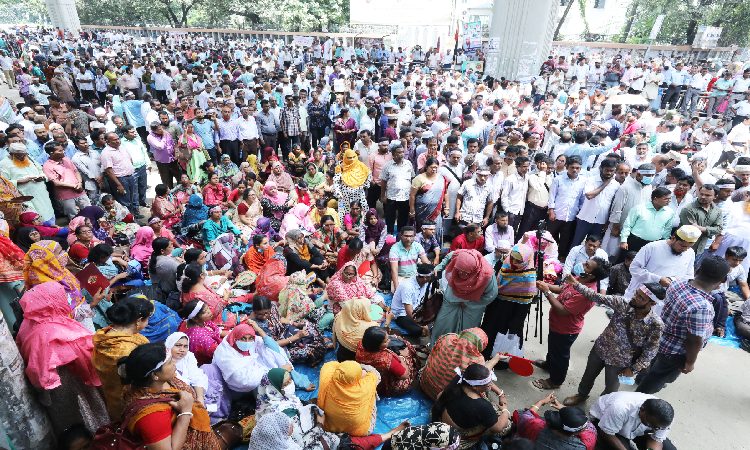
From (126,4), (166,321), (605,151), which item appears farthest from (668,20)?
(126,4)

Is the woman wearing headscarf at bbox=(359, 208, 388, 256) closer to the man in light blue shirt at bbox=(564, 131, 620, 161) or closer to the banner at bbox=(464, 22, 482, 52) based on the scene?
the man in light blue shirt at bbox=(564, 131, 620, 161)

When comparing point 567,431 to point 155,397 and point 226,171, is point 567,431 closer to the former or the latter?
point 155,397

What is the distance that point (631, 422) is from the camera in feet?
9.36

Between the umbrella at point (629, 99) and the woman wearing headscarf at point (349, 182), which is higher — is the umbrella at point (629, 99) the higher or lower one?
the higher one

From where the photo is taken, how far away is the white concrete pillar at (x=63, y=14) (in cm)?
2956

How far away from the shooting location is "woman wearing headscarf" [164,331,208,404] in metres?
3.00

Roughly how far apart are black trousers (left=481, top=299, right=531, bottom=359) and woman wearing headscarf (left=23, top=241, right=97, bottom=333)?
3.63 m

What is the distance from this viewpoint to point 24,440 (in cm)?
257

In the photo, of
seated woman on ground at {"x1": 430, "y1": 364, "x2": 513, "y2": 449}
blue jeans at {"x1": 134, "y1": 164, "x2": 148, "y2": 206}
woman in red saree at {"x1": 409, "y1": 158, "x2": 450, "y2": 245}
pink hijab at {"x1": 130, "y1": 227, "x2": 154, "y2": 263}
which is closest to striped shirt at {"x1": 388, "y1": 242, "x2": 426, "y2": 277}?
woman in red saree at {"x1": 409, "y1": 158, "x2": 450, "y2": 245}

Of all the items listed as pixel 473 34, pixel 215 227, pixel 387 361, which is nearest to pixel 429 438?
A: pixel 387 361

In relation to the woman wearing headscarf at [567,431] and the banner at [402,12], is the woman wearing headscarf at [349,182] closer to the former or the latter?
the woman wearing headscarf at [567,431]

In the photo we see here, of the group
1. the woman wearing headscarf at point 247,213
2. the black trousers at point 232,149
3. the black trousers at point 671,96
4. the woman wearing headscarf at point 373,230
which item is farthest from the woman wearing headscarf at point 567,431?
the black trousers at point 671,96

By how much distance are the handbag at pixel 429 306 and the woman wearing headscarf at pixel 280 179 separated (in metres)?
3.37

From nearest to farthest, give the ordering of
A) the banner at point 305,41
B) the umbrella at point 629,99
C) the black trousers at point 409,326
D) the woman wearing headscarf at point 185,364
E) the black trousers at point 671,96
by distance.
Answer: the woman wearing headscarf at point 185,364 < the black trousers at point 409,326 < the umbrella at point 629,99 < the black trousers at point 671,96 < the banner at point 305,41
